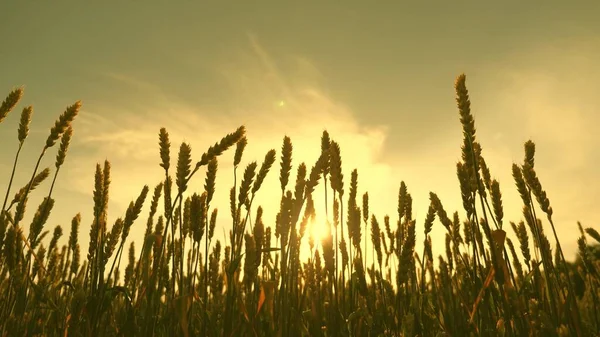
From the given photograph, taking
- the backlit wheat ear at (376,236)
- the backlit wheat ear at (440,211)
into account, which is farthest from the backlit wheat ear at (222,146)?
the backlit wheat ear at (376,236)

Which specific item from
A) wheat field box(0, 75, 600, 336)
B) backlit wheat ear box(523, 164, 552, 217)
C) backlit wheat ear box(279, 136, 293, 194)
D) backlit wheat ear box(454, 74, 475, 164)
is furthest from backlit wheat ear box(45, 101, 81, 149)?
backlit wheat ear box(523, 164, 552, 217)

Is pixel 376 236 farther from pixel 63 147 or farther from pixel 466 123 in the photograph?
pixel 63 147

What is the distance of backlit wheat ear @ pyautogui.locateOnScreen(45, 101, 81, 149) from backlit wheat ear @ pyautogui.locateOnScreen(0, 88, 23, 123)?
0.33 metres

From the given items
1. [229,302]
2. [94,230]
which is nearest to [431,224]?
[229,302]

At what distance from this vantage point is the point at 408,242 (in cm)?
223

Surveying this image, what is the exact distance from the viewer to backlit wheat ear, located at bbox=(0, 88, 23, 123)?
2.81 metres

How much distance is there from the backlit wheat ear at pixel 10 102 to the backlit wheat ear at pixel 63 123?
33cm

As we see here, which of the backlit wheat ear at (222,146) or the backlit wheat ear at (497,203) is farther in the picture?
the backlit wheat ear at (497,203)

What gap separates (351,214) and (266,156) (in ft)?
4.33

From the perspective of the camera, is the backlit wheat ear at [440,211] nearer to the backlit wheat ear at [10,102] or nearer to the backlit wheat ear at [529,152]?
the backlit wheat ear at [529,152]

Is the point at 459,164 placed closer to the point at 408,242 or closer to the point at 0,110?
the point at 408,242

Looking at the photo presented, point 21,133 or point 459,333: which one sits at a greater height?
point 21,133

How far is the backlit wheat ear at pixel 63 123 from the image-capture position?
2.76m

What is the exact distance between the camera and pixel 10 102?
9.37 feet
